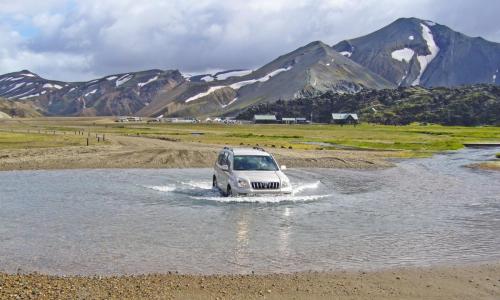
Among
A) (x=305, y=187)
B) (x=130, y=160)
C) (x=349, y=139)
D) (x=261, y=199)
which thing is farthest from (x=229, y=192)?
(x=349, y=139)

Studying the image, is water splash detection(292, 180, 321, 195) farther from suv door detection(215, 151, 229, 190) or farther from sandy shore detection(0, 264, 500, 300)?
sandy shore detection(0, 264, 500, 300)

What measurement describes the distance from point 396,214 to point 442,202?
522 centimetres

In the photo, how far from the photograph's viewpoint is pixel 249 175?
2623 cm

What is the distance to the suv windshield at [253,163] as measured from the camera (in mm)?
27500

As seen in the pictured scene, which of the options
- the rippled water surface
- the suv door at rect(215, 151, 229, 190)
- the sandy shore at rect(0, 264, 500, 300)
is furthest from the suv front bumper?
the sandy shore at rect(0, 264, 500, 300)

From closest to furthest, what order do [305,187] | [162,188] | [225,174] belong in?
[225,174] < [162,188] < [305,187]

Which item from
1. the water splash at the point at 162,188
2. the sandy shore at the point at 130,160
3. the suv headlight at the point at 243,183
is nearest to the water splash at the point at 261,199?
the suv headlight at the point at 243,183

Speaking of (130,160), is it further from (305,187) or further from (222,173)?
(222,173)

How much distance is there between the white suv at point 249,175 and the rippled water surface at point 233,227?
22.6 inches

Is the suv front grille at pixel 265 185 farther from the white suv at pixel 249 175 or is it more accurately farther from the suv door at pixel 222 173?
the suv door at pixel 222 173

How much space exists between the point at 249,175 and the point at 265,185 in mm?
946

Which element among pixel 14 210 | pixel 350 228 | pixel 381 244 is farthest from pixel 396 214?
pixel 14 210

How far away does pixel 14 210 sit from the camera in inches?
932

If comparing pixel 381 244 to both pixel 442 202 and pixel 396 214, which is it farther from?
pixel 442 202
